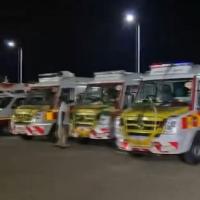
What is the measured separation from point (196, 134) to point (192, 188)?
126 inches

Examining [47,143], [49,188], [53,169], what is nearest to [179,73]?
[53,169]

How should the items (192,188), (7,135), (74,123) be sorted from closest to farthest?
(192,188), (74,123), (7,135)

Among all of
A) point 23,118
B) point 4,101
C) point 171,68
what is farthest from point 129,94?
point 4,101

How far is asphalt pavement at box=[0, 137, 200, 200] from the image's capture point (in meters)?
9.06

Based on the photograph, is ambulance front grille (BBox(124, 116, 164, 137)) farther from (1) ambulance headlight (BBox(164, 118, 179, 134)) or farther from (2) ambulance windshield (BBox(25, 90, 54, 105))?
(2) ambulance windshield (BBox(25, 90, 54, 105))

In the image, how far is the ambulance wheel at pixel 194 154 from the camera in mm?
12555

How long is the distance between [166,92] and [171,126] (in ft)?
5.20

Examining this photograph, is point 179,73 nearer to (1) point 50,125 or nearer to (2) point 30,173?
(2) point 30,173

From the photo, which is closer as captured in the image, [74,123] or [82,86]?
[74,123]

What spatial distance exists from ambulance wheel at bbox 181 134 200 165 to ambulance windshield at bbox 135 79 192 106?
3.29 ft

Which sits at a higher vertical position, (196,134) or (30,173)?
(196,134)

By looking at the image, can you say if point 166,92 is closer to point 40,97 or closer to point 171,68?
point 171,68

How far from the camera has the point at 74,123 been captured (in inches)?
659

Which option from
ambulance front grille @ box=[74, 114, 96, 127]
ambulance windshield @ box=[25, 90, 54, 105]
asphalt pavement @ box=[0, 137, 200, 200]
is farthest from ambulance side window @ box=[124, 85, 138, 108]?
ambulance windshield @ box=[25, 90, 54, 105]
